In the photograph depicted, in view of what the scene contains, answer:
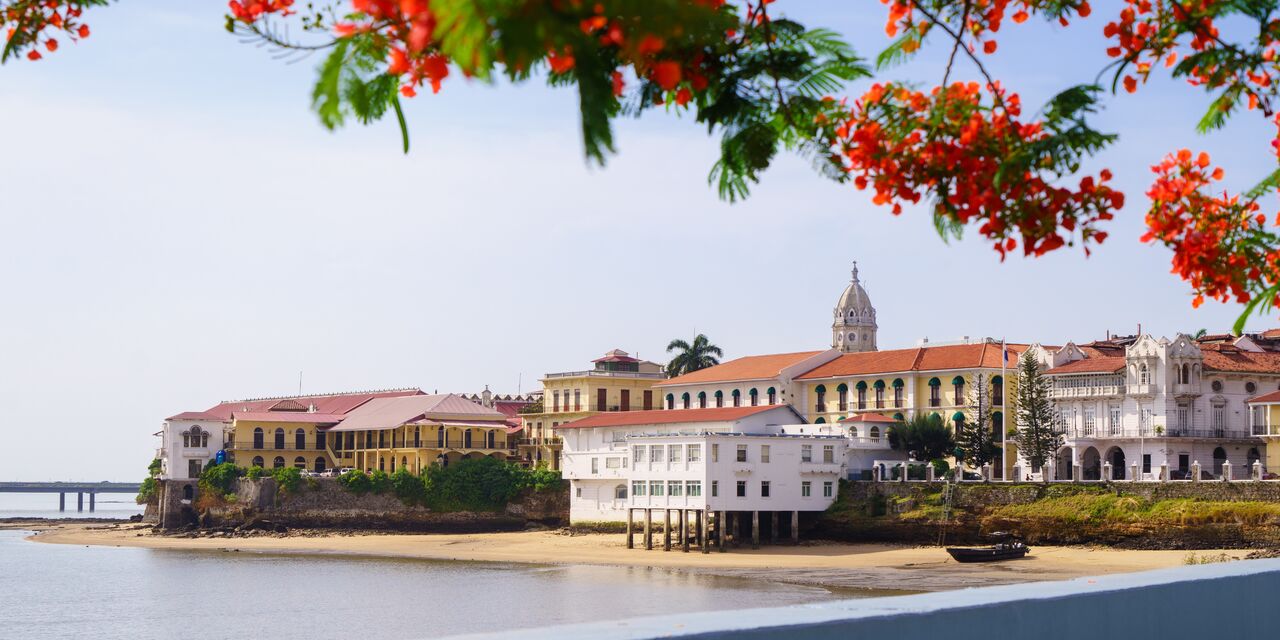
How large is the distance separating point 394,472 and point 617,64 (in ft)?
262

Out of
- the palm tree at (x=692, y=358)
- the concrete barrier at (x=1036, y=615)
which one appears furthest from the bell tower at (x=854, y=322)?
the concrete barrier at (x=1036, y=615)

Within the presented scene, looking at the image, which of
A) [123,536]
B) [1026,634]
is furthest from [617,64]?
[123,536]

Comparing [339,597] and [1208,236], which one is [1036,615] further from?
[339,597]

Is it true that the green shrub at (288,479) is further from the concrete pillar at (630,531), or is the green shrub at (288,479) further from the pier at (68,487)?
the pier at (68,487)

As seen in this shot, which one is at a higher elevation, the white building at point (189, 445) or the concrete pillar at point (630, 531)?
the white building at point (189, 445)

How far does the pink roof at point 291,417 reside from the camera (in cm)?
8969

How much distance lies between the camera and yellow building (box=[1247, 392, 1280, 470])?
62.5m

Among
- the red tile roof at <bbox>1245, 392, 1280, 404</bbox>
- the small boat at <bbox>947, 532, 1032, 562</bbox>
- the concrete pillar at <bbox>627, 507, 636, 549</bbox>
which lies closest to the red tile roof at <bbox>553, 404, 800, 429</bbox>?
the concrete pillar at <bbox>627, 507, 636, 549</bbox>

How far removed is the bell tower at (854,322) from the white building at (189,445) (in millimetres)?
38686

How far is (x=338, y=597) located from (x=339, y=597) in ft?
0.17

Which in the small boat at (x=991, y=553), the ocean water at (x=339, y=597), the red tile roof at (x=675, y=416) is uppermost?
the red tile roof at (x=675, y=416)

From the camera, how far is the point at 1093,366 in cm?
6931

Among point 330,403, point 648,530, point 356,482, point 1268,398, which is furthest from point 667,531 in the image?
point 330,403

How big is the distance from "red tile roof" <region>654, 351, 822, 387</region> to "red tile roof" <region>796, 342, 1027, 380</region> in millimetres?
1507
